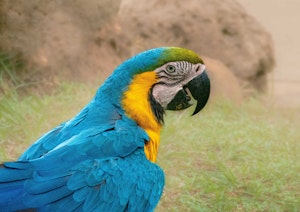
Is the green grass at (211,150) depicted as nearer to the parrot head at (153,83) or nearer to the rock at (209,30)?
the parrot head at (153,83)

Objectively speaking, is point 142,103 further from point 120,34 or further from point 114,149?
point 120,34

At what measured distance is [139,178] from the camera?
7.51 ft

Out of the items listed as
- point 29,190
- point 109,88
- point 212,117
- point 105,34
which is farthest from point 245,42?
point 29,190

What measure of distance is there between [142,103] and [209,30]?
Answer: 4118mm

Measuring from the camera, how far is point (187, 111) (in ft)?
15.3

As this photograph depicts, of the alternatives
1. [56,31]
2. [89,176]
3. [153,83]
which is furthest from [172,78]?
[56,31]

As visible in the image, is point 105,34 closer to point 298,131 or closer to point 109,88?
point 298,131

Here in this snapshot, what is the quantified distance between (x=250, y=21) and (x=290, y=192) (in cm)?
360

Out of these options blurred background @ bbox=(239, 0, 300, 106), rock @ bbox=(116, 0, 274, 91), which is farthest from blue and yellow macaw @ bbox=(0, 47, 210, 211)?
blurred background @ bbox=(239, 0, 300, 106)

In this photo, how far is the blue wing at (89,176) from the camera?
2109 millimetres

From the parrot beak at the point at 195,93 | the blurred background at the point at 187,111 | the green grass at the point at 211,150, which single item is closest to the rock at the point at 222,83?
the blurred background at the point at 187,111

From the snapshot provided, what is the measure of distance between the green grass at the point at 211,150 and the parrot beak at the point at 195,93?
762 millimetres

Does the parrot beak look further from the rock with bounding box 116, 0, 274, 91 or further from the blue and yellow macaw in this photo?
the rock with bounding box 116, 0, 274, 91

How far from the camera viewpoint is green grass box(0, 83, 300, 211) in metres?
3.34
